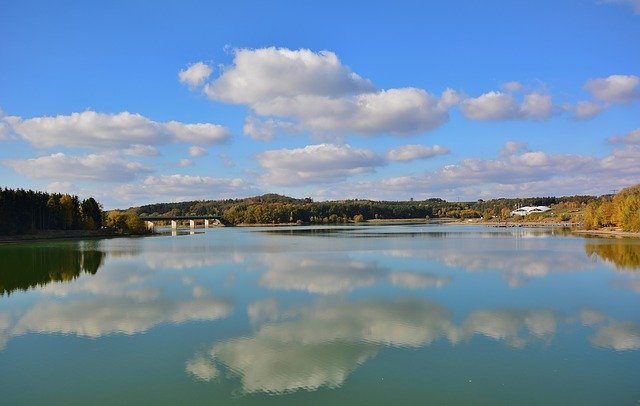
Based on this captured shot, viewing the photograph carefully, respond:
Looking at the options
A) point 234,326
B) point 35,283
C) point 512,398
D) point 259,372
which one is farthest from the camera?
point 35,283

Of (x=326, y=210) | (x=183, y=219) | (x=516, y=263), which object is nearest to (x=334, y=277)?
(x=516, y=263)

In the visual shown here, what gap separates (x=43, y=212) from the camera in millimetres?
64312

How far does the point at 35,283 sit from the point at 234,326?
14536 mm

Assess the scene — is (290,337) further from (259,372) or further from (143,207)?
(143,207)

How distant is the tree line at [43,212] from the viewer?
5648 cm

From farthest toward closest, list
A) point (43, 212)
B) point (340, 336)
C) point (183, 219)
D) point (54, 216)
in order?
point (183, 219)
point (54, 216)
point (43, 212)
point (340, 336)

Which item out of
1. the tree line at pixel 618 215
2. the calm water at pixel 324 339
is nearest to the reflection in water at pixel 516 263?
the calm water at pixel 324 339

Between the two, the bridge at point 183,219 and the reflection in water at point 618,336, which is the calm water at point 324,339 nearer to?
the reflection in water at point 618,336

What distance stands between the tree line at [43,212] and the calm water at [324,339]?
126 feet

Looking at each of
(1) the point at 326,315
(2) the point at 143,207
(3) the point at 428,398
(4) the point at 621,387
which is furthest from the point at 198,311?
(2) the point at 143,207

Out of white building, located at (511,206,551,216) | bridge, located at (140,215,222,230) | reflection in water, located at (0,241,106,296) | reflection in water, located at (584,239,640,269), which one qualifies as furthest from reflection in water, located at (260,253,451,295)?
white building, located at (511,206,551,216)

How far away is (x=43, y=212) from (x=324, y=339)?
63399mm

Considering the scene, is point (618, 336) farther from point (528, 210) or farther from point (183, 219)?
point (528, 210)

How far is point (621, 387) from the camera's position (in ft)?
28.8
